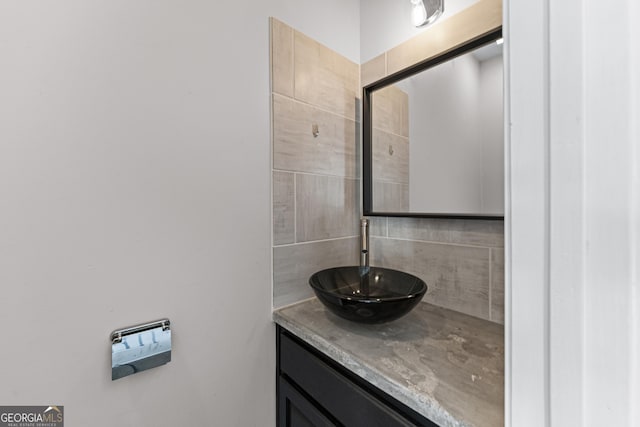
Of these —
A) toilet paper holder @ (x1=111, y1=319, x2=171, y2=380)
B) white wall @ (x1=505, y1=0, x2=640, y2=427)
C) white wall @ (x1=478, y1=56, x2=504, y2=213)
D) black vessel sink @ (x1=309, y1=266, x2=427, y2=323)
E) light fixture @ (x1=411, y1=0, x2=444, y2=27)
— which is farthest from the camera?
light fixture @ (x1=411, y1=0, x2=444, y2=27)

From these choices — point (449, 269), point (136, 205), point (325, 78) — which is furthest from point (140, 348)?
point (325, 78)

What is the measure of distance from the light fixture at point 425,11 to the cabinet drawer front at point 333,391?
4.16 feet

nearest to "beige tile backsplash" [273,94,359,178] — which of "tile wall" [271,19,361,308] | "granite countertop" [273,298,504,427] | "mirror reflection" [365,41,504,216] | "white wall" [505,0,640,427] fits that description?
"tile wall" [271,19,361,308]

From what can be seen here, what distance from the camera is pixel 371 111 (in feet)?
4.09

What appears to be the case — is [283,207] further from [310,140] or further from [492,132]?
Result: [492,132]

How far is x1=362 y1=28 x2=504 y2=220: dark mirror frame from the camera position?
35.5 inches

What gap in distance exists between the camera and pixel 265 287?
0.97 metres

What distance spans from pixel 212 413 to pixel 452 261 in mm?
974

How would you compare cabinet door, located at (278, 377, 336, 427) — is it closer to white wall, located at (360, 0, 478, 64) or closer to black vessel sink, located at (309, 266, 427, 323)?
black vessel sink, located at (309, 266, 427, 323)

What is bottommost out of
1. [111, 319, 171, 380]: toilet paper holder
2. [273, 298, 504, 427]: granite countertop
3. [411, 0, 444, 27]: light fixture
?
[273, 298, 504, 427]: granite countertop

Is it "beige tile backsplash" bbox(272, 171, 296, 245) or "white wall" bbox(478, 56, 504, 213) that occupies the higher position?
"white wall" bbox(478, 56, 504, 213)

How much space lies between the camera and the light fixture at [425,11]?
98cm

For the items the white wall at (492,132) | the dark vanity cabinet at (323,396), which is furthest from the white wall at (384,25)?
the dark vanity cabinet at (323,396)

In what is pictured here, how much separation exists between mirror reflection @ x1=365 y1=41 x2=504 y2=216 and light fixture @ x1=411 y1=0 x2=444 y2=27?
0.56 feet
